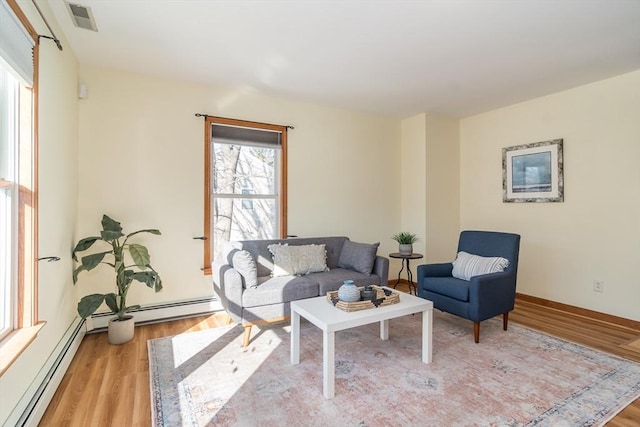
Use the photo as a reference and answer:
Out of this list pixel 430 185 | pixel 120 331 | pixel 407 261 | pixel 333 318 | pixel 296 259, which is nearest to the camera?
pixel 333 318

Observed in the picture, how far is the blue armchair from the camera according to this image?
2.88m

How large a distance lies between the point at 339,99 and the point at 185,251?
2588 mm

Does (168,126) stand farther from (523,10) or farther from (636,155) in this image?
(636,155)

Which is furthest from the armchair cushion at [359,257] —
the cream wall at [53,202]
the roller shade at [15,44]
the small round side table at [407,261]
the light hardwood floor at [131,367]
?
the roller shade at [15,44]

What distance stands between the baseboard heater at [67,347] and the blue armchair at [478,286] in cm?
236

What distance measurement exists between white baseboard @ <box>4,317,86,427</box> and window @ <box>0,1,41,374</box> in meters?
0.32

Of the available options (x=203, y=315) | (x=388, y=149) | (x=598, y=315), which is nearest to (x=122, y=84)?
(x=203, y=315)

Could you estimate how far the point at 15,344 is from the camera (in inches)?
65.4

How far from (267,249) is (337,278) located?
32.3 inches

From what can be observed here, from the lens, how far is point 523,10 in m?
2.27

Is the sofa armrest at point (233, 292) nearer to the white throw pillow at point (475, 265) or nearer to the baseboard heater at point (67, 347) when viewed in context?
the baseboard heater at point (67, 347)

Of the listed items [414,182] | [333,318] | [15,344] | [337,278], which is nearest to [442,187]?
[414,182]

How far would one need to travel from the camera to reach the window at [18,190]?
171 centimetres

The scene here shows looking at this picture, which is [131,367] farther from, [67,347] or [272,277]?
[272,277]
